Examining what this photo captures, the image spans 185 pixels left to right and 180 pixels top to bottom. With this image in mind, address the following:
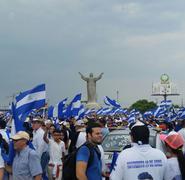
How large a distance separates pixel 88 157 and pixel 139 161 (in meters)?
0.85

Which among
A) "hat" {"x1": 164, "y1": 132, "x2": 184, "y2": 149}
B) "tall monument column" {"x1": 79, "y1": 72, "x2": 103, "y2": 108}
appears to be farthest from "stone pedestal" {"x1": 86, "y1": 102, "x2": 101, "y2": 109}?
"hat" {"x1": 164, "y1": 132, "x2": 184, "y2": 149}

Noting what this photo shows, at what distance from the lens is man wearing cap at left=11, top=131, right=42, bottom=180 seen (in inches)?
269

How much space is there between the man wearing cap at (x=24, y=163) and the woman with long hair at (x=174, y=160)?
2.10m

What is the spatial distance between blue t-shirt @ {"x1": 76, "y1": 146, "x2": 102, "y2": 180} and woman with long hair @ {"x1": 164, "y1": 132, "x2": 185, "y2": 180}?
0.88 meters

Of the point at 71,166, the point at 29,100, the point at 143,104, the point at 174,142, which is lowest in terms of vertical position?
the point at 143,104

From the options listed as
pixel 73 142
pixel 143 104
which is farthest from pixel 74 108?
pixel 143 104

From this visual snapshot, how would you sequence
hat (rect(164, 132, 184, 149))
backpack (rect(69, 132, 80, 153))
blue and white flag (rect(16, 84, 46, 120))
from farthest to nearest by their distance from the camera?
1. backpack (rect(69, 132, 80, 153))
2. blue and white flag (rect(16, 84, 46, 120))
3. hat (rect(164, 132, 184, 149))

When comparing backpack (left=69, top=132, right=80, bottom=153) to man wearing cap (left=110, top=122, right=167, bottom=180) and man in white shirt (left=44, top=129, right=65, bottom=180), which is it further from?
man wearing cap (left=110, top=122, right=167, bottom=180)

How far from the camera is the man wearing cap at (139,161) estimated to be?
506cm

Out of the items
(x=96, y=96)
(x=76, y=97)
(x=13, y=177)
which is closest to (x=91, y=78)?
(x=96, y=96)

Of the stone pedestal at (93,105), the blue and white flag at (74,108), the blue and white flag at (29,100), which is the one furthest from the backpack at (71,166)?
the stone pedestal at (93,105)

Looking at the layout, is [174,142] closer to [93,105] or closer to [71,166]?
[71,166]

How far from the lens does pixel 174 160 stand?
5320mm

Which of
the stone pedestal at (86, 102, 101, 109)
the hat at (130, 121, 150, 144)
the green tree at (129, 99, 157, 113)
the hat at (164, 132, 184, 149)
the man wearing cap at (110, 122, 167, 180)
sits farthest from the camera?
the green tree at (129, 99, 157, 113)
